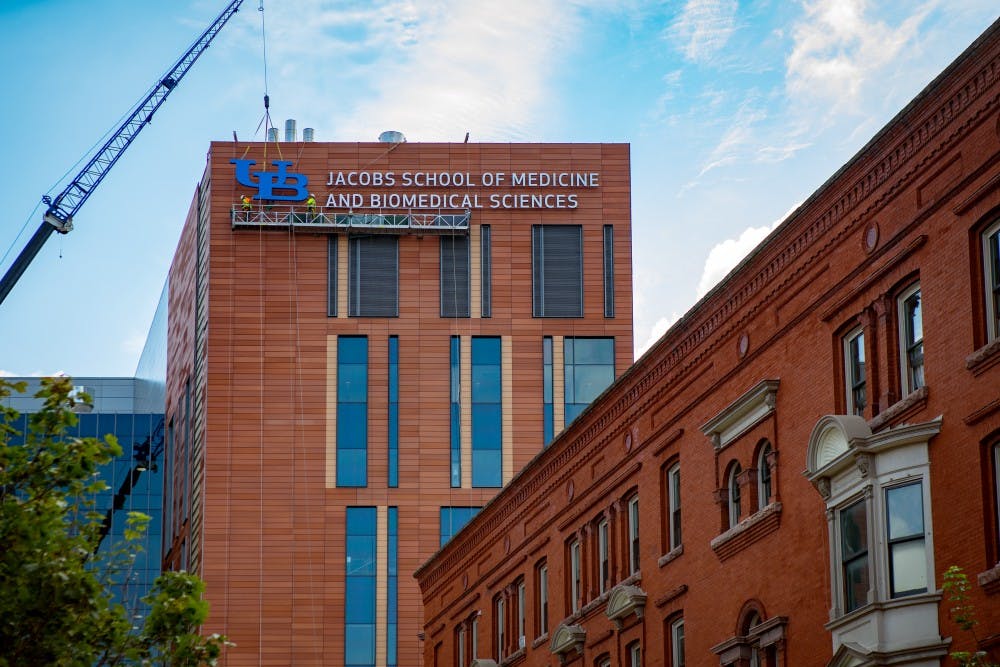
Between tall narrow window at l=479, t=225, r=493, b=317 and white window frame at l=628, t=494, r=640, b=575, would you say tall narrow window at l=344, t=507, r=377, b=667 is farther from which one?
white window frame at l=628, t=494, r=640, b=575

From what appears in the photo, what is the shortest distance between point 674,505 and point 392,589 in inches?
2061

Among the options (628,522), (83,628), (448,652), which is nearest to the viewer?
(83,628)

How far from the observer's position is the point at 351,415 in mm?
97875

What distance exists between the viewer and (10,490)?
30.9m

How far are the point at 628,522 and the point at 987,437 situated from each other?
19326mm

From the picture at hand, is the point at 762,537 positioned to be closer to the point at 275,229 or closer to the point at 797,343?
the point at 797,343

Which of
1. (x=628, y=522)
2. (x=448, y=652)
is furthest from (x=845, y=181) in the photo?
(x=448, y=652)

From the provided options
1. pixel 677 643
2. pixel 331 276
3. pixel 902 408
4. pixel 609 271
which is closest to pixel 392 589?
pixel 331 276

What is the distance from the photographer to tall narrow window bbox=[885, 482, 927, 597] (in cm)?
3269

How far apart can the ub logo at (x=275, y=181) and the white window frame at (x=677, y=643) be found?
57.1 meters

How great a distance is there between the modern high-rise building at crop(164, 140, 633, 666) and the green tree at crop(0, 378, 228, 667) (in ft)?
216

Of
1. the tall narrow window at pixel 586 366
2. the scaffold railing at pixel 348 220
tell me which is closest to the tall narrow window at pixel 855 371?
the tall narrow window at pixel 586 366

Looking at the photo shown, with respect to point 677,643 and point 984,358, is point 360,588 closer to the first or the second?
point 677,643

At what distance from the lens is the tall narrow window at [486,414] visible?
98.3 m
